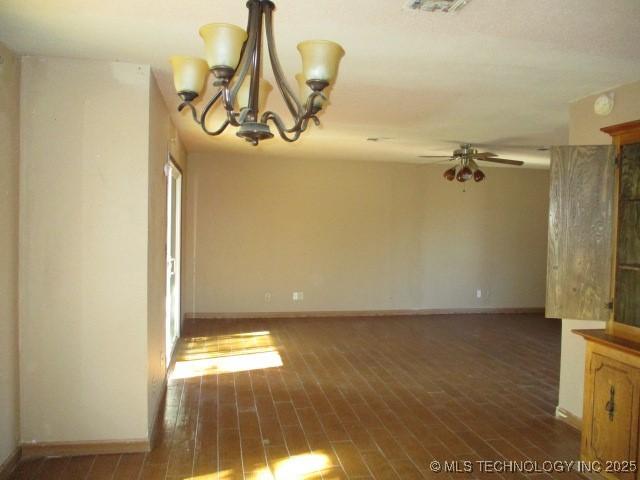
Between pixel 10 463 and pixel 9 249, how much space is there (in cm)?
121

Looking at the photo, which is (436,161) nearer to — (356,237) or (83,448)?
(356,237)

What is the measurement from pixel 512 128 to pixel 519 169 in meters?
3.74

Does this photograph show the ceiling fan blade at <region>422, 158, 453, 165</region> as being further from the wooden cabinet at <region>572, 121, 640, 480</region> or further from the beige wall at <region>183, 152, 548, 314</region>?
the wooden cabinet at <region>572, 121, 640, 480</region>

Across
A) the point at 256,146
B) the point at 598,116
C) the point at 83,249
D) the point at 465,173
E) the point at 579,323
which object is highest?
the point at 598,116

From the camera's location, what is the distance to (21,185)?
2.91m

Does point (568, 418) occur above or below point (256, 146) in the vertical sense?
below

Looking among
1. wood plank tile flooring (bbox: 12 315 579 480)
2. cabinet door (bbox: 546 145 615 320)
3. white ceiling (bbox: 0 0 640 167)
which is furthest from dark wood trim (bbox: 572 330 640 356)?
white ceiling (bbox: 0 0 640 167)

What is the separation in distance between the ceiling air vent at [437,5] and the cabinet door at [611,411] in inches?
80.1

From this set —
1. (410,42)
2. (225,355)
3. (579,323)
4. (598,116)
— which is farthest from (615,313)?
(225,355)

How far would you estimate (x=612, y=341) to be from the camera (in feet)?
8.93

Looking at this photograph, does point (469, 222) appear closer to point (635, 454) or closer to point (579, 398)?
point (579, 398)

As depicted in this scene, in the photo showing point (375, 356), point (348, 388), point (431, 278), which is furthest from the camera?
point (431, 278)

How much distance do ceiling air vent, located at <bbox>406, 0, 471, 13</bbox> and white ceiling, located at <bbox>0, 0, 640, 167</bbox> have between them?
4cm

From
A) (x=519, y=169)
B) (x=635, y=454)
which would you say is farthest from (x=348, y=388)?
(x=519, y=169)
